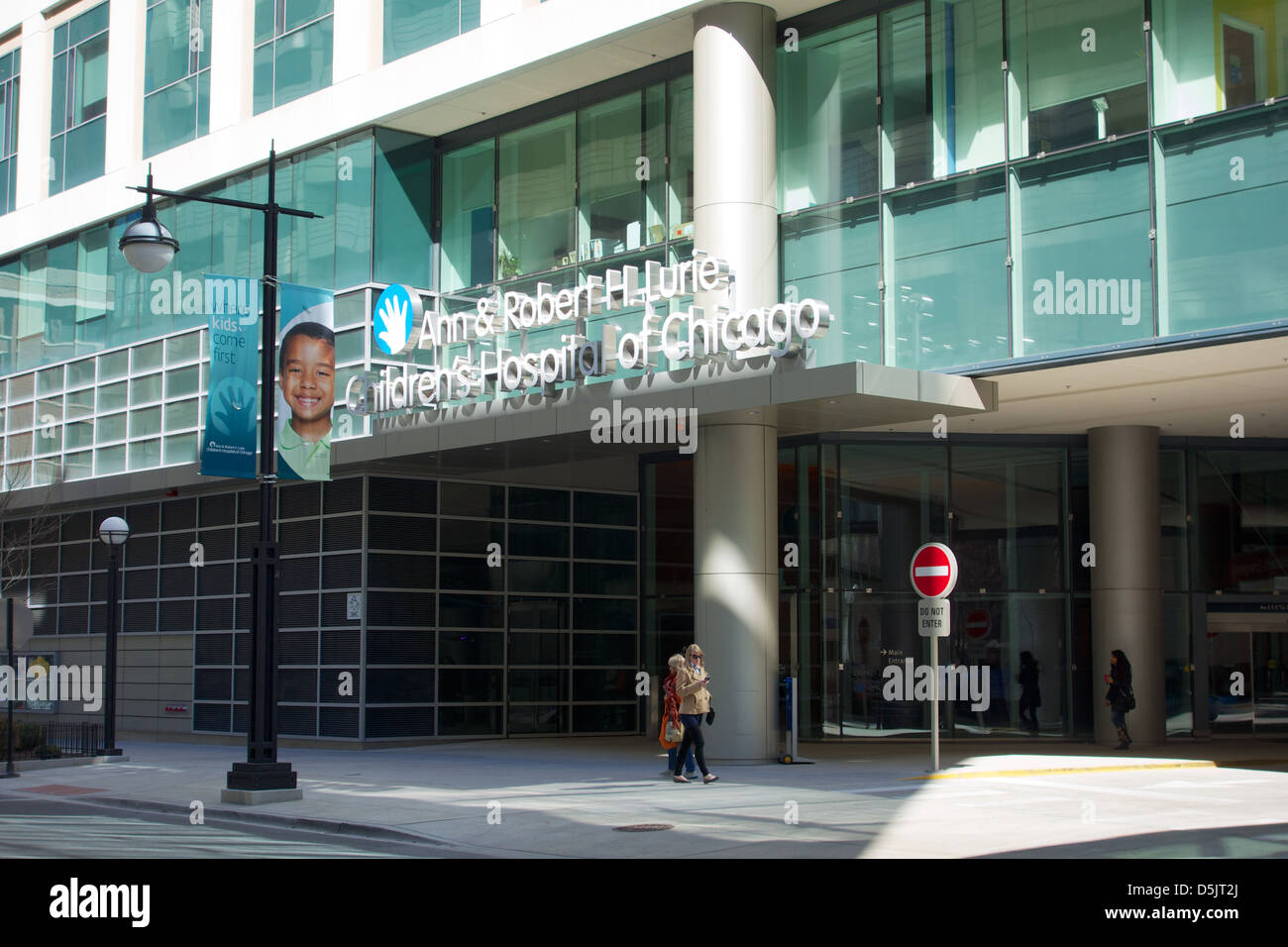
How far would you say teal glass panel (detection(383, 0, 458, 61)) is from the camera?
1073 inches

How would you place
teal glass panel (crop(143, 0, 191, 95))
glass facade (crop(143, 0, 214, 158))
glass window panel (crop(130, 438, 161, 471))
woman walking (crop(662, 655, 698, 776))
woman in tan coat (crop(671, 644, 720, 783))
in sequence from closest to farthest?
woman in tan coat (crop(671, 644, 720, 783)), woman walking (crop(662, 655, 698, 776)), glass window panel (crop(130, 438, 161, 471)), glass facade (crop(143, 0, 214, 158)), teal glass panel (crop(143, 0, 191, 95))

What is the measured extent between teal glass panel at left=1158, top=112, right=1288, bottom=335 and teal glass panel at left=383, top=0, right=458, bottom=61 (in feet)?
45.4

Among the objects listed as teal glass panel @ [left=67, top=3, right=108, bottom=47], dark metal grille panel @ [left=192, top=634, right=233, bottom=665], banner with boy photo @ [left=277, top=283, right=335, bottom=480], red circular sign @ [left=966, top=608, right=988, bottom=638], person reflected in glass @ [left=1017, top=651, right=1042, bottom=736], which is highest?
Result: teal glass panel @ [left=67, top=3, right=108, bottom=47]

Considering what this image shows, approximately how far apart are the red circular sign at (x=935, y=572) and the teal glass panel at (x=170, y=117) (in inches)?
808

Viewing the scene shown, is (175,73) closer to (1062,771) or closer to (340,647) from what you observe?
(340,647)

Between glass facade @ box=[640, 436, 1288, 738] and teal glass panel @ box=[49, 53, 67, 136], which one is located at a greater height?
teal glass panel @ box=[49, 53, 67, 136]

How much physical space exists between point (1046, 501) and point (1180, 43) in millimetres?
9022

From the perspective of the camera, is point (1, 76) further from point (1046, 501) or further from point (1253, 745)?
point (1253, 745)

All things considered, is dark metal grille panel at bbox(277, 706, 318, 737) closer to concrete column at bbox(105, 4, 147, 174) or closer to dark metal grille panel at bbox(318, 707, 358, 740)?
dark metal grille panel at bbox(318, 707, 358, 740)

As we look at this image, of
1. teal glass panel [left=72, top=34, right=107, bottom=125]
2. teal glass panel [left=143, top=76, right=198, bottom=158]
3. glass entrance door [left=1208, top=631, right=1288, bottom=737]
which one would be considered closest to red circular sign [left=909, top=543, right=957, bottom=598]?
glass entrance door [left=1208, top=631, right=1288, bottom=737]

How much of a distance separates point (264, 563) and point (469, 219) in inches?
480

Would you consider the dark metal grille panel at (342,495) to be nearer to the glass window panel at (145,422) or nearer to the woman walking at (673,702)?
the glass window panel at (145,422)

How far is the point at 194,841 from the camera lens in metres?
14.3
